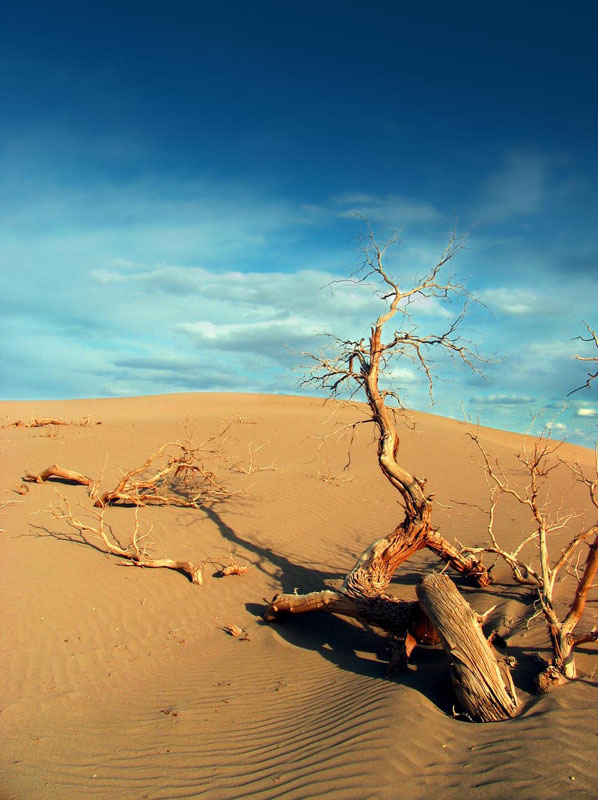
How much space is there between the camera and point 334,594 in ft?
25.6

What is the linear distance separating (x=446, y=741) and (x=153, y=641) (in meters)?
4.82

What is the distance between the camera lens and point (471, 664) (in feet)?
17.1

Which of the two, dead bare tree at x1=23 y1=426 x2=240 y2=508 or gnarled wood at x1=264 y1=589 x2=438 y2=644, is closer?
gnarled wood at x1=264 y1=589 x2=438 y2=644

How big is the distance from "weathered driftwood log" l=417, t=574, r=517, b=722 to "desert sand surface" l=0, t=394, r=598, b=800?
181mm

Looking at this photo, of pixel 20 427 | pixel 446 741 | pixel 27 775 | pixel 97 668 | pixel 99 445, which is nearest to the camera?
pixel 446 741

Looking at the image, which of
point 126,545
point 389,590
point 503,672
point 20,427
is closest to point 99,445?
point 20,427

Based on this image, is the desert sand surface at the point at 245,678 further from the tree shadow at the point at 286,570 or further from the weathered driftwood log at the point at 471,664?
the weathered driftwood log at the point at 471,664

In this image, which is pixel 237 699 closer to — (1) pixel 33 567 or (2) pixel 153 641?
(2) pixel 153 641

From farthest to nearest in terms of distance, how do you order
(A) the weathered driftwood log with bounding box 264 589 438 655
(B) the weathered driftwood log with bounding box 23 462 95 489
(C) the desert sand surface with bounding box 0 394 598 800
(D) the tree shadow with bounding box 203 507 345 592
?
(B) the weathered driftwood log with bounding box 23 462 95 489 < (D) the tree shadow with bounding box 203 507 345 592 < (A) the weathered driftwood log with bounding box 264 589 438 655 < (C) the desert sand surface with bounding box 0 394 598 800

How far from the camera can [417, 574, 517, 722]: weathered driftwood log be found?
4.96m

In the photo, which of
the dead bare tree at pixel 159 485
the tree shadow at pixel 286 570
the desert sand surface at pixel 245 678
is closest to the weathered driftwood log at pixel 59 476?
the dead bare tree at pixel 159 485

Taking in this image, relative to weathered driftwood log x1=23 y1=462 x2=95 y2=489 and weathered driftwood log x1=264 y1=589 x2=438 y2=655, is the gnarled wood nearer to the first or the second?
weathered driftwood log x1=264 y1=589 x2=438 y2=655

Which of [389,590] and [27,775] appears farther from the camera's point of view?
[389,590]

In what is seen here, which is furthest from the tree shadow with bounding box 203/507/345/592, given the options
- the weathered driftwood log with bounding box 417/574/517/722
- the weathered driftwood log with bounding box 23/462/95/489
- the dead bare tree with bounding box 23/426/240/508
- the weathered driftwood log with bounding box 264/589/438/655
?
the weathered driftwood log with bounding box 23/462/95/489
